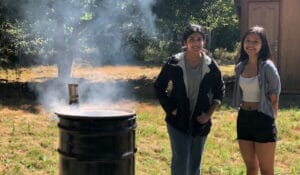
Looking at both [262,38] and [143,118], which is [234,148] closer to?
[143,118]

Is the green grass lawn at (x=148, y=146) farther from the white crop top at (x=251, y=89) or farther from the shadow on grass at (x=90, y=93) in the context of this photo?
the white crop top at (x=251, y=89)

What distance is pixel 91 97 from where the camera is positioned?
10.2m

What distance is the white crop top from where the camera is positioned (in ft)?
14.2

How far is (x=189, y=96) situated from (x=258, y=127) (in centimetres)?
75

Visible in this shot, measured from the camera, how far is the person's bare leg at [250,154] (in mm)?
4426

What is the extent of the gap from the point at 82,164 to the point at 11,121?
4.67 meters

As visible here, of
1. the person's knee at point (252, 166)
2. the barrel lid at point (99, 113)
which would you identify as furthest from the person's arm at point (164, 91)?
the person's knee at point (252, 166)

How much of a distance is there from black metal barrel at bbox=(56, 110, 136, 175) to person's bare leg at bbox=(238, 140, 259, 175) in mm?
1167

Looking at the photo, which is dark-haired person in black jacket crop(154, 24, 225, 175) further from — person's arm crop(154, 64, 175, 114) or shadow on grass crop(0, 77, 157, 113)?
shadow on grass crop(0, 77, 157, 113)

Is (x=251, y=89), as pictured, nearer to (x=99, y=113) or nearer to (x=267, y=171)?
(x=267, y=171)

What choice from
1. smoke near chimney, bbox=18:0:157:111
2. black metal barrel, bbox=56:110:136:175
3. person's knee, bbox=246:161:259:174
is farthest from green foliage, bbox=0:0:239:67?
black metal barrel, bbox=56:110:136:175

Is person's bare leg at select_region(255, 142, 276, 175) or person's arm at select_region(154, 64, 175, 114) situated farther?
person's bare leg at select_region(255, 142, 276, 175)

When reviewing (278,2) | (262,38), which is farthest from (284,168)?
(278,2)

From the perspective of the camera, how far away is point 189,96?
13.4 ft
